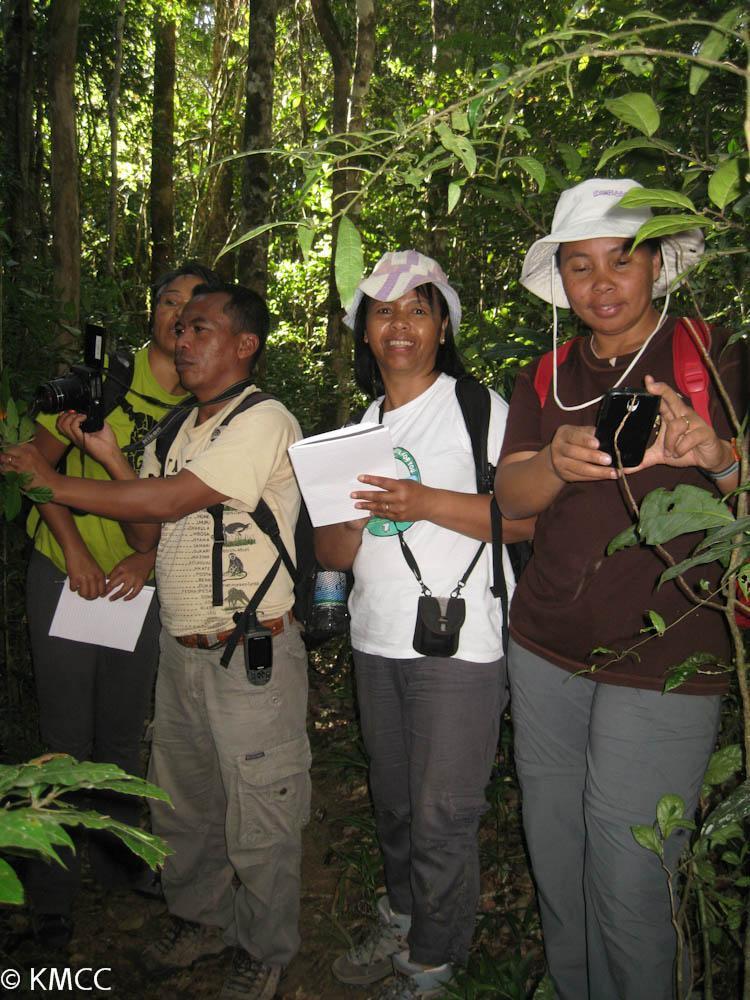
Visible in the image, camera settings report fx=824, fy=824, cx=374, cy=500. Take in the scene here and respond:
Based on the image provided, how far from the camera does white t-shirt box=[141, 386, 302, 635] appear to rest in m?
2.57

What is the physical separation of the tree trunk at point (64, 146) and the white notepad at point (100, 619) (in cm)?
298

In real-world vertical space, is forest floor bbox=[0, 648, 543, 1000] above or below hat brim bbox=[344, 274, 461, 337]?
below

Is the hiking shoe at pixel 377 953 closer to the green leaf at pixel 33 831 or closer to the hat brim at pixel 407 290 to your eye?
the hat brim at pixel 407 290

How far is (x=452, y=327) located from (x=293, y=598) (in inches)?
42.6

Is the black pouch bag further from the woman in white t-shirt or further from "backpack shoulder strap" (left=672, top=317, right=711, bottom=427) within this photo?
"backpack shoulder strap" (left=672, top=317, right=711, bottom=427)

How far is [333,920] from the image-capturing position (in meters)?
3.26

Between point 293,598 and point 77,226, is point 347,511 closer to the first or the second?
point 293,598

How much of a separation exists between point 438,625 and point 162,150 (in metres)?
9.79

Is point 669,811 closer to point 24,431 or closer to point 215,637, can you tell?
point 215,637

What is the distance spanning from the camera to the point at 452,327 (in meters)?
2.85

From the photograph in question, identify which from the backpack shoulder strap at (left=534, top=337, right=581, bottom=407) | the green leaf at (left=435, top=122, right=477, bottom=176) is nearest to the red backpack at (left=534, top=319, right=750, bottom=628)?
the backpack shoulder strap at (left=534, top=337, right=581, bottom=407)

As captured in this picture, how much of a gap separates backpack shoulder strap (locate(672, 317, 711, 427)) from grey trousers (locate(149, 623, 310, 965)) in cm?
150

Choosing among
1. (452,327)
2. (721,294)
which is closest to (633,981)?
(452,327)

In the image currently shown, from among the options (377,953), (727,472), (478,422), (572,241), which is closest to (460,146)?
(727,472)
